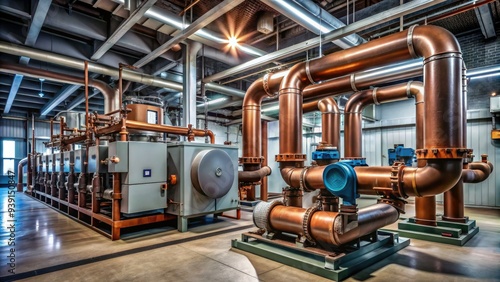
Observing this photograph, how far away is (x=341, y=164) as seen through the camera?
8.86ft

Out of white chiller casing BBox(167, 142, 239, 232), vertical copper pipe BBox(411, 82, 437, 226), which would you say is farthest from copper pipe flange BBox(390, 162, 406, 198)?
white chiller casing BBox(167, 142, 239, 232)

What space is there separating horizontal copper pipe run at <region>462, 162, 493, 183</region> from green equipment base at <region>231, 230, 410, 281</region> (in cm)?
184

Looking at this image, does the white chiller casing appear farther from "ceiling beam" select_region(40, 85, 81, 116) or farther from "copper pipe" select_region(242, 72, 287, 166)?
"ceiling beam" select_region(40, 85, 81, 116)

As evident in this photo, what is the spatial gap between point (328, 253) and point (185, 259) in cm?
153

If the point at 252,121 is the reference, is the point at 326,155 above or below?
below

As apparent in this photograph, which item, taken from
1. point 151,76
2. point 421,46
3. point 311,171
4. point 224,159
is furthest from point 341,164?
point 151,76

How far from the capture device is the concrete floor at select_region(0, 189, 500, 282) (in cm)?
261

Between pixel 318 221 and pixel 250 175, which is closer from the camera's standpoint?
pixel 318 221

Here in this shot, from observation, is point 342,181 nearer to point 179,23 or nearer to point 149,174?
point 149,174

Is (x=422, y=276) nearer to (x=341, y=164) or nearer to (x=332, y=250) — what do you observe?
(x=332, y=250)

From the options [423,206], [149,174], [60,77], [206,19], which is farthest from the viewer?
[60,77]

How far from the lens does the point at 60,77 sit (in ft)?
20.1

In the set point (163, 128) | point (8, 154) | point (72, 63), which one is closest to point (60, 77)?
point (72, 63)

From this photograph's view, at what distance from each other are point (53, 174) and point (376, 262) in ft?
22.9
